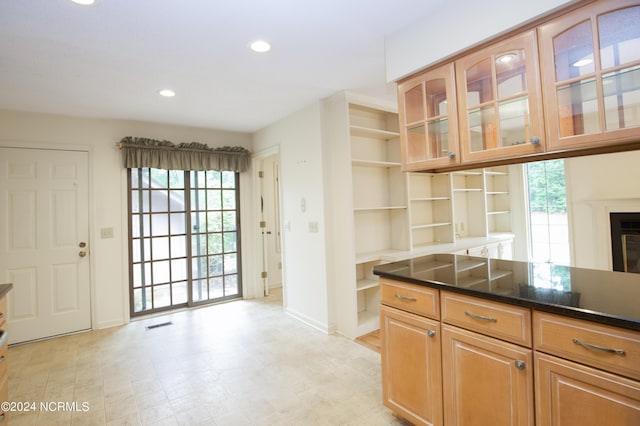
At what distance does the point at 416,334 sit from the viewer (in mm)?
1774

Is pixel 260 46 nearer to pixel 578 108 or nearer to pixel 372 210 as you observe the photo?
pixel 578 108

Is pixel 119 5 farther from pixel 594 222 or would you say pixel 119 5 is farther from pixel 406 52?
pixel 594 222

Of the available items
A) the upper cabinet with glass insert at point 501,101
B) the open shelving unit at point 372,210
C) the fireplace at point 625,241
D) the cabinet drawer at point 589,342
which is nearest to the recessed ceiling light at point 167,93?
the open shelving unit at point 372,210

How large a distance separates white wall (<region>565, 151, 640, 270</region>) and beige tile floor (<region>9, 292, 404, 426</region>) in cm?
280

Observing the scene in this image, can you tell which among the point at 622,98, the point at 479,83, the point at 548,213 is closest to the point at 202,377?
the point at 479,83

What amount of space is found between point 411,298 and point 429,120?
1.17 meters

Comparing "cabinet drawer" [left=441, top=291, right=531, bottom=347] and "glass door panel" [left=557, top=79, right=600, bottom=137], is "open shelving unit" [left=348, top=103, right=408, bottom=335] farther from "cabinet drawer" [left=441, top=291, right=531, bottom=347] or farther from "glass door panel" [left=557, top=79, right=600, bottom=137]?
"glass door panel" [left=557, top=79, right=600, bottom=137]

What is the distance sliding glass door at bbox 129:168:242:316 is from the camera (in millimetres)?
4156

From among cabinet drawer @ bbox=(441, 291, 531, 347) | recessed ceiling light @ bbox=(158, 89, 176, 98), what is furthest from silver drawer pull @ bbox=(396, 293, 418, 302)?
recessed ceiling light @ bbox=(158, 89, 176, 98)

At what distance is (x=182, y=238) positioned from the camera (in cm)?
443

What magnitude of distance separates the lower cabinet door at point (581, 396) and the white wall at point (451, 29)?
163 centimetres

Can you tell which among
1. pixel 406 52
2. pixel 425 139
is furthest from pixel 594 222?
pixel 406 52

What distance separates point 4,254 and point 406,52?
4517mm

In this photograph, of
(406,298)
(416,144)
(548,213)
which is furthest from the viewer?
(548,213)
